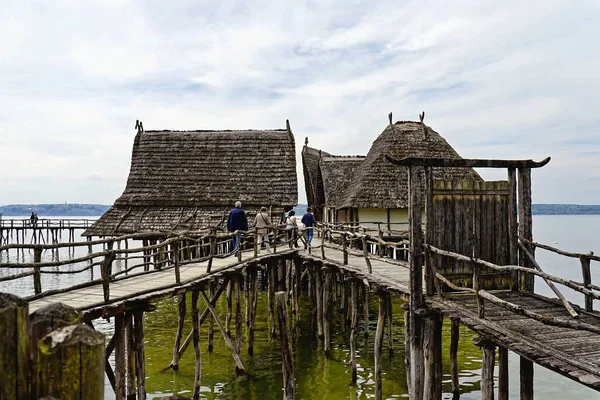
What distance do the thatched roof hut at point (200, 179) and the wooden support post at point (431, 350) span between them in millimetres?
16319

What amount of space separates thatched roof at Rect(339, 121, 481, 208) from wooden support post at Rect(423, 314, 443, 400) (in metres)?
14.9

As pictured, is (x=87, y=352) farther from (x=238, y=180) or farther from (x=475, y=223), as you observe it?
(x=238, y=180)

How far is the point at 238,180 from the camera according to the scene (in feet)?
88.8

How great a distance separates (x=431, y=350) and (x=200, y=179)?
20.5m

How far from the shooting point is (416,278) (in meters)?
8.20

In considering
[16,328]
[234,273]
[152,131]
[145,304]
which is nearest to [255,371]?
[234,273]

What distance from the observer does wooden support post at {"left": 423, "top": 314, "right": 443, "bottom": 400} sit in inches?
317

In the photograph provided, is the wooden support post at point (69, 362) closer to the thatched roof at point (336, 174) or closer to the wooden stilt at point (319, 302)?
the wooden stilt at point (319, 302)

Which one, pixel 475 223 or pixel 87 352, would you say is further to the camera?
pixel 475 223

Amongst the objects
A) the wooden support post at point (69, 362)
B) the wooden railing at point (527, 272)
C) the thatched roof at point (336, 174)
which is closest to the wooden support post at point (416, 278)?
the wooden railing at point (527, 272)

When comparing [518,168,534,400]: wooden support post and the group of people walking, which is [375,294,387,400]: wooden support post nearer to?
[518,168,534,400]: wooden support post

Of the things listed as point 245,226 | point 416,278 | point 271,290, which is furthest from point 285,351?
point 271,290

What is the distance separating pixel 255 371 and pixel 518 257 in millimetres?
6994

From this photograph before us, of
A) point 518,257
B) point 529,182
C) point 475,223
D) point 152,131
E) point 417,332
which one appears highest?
point 152,131
